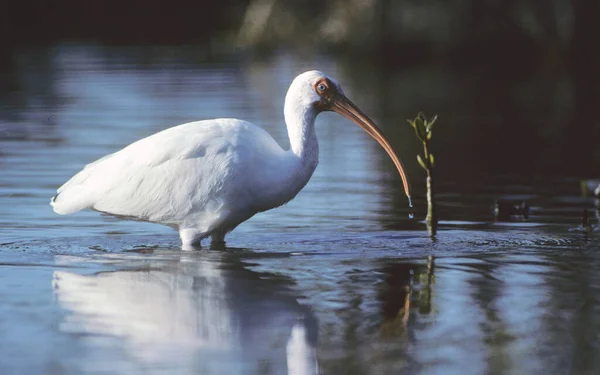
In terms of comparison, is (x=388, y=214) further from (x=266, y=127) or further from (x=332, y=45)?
(x=332, y=45)

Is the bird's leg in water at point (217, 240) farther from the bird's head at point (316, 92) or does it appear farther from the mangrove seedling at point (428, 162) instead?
the mangrove seedling at point (428, 162)

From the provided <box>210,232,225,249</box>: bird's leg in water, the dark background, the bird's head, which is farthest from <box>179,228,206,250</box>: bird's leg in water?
the dark background

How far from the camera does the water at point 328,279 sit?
7.40 m

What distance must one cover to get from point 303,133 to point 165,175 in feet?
3.88

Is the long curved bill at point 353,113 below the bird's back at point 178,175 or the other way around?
the other way around

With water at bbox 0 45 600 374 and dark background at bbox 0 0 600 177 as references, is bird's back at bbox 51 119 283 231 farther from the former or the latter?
dark background at bbox 0 0 600 177

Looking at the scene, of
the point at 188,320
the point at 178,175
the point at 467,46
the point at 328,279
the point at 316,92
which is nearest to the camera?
the point at 188,320

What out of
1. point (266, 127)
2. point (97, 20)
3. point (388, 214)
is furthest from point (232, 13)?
point (388, 214)

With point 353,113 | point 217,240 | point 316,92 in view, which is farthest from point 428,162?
point 217,240

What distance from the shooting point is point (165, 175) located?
10953 millimetres

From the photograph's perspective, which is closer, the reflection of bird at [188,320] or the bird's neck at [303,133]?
the reflection of bird at [188,320]

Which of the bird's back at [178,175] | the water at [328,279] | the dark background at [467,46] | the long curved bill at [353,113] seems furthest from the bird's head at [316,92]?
the dark background at [467,46]

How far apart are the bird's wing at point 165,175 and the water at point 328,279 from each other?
378 mm

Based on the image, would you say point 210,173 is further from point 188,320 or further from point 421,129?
point 421,129
